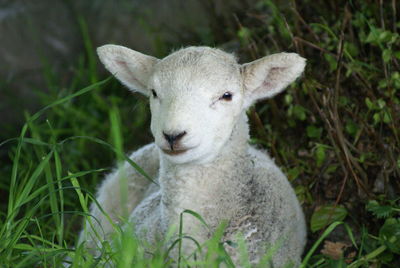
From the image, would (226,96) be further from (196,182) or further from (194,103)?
(196,182)

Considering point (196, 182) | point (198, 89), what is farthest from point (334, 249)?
point (198, 89)

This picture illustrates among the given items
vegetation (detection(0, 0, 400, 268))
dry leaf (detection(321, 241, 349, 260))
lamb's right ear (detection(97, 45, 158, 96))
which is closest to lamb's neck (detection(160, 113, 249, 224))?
vegetation (detection(0, 0, 400, 268))

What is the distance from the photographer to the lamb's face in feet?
10.9

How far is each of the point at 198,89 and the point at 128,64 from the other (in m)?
0.65

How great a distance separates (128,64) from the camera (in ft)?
13.0

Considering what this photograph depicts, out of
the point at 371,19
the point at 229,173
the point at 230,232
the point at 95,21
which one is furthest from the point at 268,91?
the point at 95,21

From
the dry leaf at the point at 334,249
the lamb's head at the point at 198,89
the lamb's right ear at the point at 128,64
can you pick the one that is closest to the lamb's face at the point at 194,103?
the lamb's head at the point at 198,89

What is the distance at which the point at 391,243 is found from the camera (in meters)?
3.91

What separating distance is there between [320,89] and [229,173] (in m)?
1.35

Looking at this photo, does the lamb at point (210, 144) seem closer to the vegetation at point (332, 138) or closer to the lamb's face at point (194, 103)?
the lamb's face at point (194, 103)

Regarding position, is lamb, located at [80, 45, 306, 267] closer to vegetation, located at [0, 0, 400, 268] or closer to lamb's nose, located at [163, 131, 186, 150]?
lamb's nose, located at [163, 131, 186, 150]

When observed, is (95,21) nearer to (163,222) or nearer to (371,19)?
(371,19)

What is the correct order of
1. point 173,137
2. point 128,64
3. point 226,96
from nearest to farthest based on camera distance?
1. point 173,137
2. point 226,96
3. point 128,64

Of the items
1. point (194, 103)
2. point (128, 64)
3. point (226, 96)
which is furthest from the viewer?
point (128, 64)
